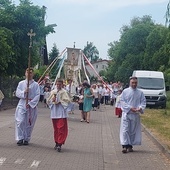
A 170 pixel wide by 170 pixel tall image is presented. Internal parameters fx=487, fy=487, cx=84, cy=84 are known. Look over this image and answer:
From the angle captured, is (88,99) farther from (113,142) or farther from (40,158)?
(40,158)

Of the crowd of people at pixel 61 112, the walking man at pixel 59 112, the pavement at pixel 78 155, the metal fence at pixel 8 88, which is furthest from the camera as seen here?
the metal fence at pixel 8 88

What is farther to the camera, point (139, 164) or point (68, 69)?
point (68, 69)

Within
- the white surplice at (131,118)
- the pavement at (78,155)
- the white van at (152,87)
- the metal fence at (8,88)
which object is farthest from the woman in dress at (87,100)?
the white van at (152,87)

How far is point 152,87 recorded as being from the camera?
33062 mm

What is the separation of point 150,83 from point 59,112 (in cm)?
2195

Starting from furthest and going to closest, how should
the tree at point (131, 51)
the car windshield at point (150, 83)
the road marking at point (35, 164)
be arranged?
the tree at point (131, 51) → the car windshield at point (150, 83) → the road marking at point (35, 164)

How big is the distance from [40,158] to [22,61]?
2391cm

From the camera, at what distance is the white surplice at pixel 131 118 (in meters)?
11.9

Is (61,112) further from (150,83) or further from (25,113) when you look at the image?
(150,83)

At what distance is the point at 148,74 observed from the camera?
33.4 meters

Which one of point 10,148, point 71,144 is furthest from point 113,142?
point 10,148

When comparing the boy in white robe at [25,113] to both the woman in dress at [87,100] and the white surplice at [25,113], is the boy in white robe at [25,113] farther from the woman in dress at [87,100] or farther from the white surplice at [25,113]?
the woman in dress at [87,100]

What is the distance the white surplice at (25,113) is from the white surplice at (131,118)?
7.27 ft

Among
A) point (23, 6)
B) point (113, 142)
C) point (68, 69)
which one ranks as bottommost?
point (113, 142)
